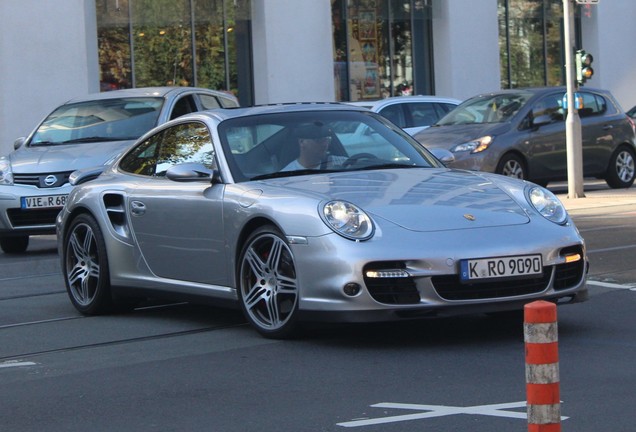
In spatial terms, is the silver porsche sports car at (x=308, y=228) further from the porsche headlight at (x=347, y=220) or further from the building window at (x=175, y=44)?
the building window at (x=175, y=44)

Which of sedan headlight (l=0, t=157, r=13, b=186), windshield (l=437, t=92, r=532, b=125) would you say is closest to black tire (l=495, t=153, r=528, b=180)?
windshield (l=437, t=92, r=532, b=125)

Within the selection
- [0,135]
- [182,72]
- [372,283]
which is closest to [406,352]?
[372,283]

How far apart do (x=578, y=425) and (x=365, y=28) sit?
89.0 ft

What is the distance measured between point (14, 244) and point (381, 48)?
62.5 feet

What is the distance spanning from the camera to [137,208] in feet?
28.6

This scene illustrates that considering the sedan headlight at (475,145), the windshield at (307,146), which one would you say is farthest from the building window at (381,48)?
the windshield at (307,146)

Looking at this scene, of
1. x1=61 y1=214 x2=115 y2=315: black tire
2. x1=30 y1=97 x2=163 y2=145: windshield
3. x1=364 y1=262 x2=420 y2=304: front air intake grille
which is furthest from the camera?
x1=30 y1=97 x2=163 y2=145: windshield

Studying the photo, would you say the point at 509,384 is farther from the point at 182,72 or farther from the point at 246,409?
the point at 182,72

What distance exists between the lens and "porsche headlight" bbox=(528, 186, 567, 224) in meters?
7.56

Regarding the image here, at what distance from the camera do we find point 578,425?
5.19 meters

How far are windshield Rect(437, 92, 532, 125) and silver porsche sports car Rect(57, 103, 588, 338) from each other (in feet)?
34.7

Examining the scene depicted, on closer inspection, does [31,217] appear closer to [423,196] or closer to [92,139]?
[92,139]

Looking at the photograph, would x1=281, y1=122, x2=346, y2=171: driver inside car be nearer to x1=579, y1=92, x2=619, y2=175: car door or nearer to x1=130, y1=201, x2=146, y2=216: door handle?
x1=130, y1=201, x2=146, y2=216: door handle

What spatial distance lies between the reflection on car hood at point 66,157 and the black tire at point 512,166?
660 centimetres
